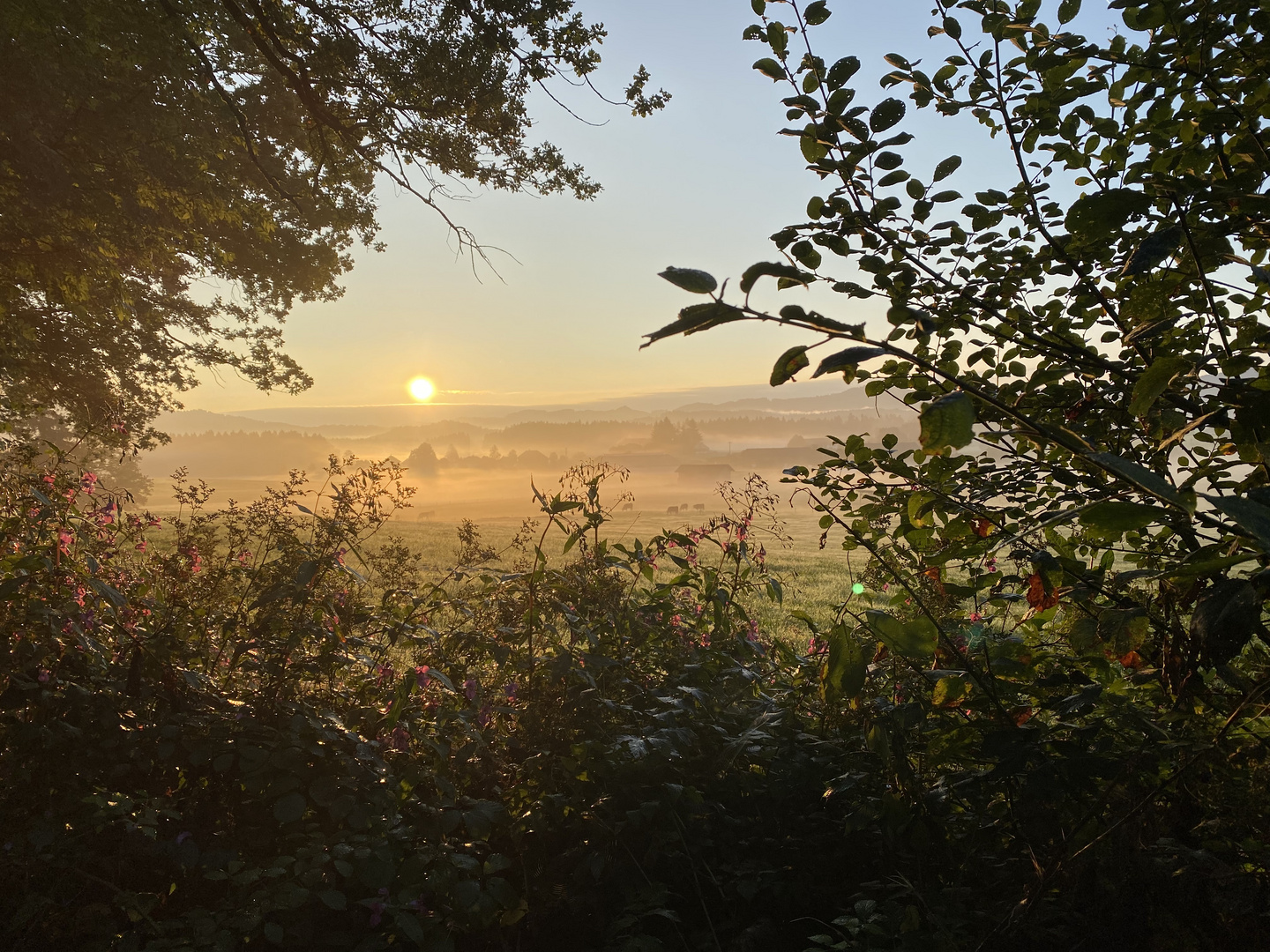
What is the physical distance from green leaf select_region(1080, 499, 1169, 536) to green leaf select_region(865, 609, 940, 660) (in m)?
0.44

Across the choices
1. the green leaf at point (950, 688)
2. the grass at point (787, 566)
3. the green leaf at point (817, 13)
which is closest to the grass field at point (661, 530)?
the grass at point (787, 566)

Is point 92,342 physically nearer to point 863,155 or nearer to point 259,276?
point 259,276

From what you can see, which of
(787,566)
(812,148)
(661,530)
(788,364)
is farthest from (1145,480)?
(661,530)

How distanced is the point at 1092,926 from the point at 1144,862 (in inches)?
8.2

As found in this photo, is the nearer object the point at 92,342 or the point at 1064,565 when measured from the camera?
the point at 1064,565

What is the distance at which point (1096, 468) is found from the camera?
5.47 feet

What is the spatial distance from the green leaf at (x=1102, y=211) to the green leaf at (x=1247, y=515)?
55cm

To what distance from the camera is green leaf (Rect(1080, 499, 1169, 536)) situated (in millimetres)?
752

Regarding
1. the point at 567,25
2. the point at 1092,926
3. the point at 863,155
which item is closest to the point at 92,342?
the point at 567,25

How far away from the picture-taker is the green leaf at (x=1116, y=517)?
0.75 metres

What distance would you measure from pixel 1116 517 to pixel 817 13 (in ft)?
5.06

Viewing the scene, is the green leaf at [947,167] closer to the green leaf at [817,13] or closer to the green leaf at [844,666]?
the green leaf at [817,13]

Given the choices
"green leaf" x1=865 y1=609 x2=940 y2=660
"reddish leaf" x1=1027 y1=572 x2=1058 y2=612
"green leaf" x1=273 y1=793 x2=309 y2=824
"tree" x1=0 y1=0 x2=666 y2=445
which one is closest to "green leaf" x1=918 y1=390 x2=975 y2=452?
"green leaf" x1=865 y1=609 x2=940 y2=660

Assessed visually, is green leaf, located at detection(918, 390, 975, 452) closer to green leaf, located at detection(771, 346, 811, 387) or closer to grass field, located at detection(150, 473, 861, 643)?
green leaf, located at detection(771, 346, 811, 387)
